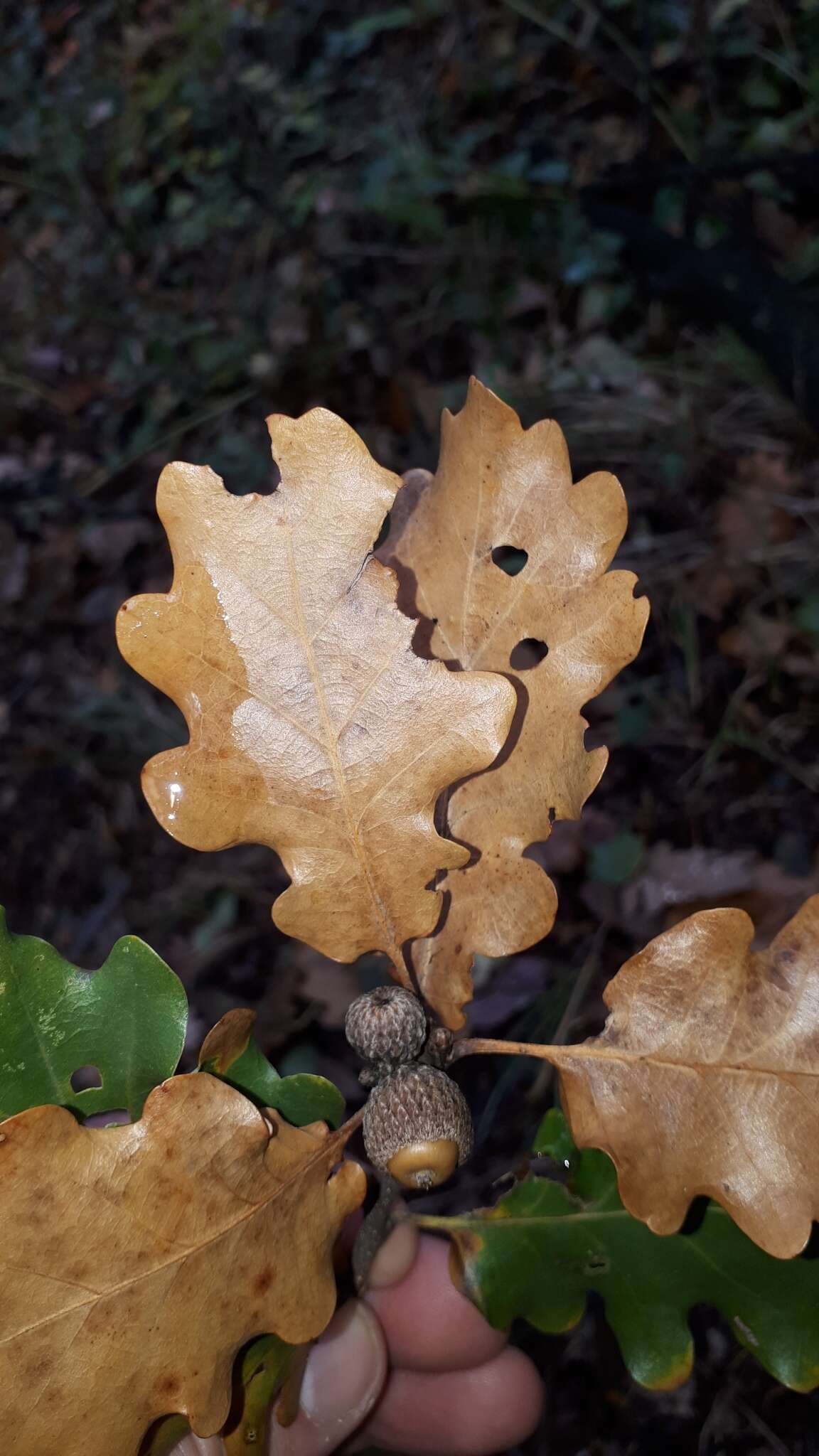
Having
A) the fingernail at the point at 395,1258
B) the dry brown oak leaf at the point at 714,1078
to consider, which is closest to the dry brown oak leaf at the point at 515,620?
the dry brown oak leaf at the point at 714,1078

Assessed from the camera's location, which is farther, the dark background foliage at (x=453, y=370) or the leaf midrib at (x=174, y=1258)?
the dark background foliage at (x=453, y=370)

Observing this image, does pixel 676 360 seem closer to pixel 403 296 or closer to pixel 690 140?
pixel 690 140

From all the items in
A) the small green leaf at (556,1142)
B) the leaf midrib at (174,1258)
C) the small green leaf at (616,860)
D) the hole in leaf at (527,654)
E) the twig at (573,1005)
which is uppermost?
the leaf midrib at (174,1258)

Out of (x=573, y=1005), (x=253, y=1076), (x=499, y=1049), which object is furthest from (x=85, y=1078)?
(x=499, y=1049)

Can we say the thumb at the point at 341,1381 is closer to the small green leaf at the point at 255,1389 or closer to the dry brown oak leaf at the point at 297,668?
the small green leaf at the point at 255,1389

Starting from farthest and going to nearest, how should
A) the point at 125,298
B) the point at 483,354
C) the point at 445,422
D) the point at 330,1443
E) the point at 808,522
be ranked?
the point at 125,298, the point at 483,354, the point at 808,522, the point at 330,1443, the point at 445,422

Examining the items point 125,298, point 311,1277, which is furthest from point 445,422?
point 125,298
